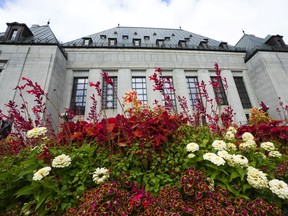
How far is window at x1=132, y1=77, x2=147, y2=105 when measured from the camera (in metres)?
14.3

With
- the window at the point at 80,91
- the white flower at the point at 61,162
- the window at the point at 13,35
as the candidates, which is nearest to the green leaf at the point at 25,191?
the white flower at the point at 61,162

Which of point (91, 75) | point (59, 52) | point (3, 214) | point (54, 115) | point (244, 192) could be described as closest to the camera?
point (3, 214)

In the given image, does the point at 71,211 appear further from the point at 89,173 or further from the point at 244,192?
the point at 244,192

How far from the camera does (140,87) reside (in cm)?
1454

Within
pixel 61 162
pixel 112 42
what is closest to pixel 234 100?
pixel 112 42

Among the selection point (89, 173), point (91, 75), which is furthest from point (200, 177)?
point (91, 75)

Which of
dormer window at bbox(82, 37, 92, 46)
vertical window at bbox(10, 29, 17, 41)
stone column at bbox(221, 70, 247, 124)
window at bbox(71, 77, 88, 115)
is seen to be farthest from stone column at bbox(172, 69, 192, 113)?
vertical window at bbox(10, 29, 17, 41)

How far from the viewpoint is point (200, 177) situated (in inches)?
56.1

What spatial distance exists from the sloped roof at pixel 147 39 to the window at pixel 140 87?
13.4 ft

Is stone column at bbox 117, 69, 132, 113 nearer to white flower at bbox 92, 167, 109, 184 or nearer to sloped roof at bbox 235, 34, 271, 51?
white flower at bbox 92, 167, 109, 184

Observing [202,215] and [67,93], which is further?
[67,93]

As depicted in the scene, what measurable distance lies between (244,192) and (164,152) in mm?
955

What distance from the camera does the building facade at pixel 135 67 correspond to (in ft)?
39.1

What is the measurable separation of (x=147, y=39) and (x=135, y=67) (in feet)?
21.3
